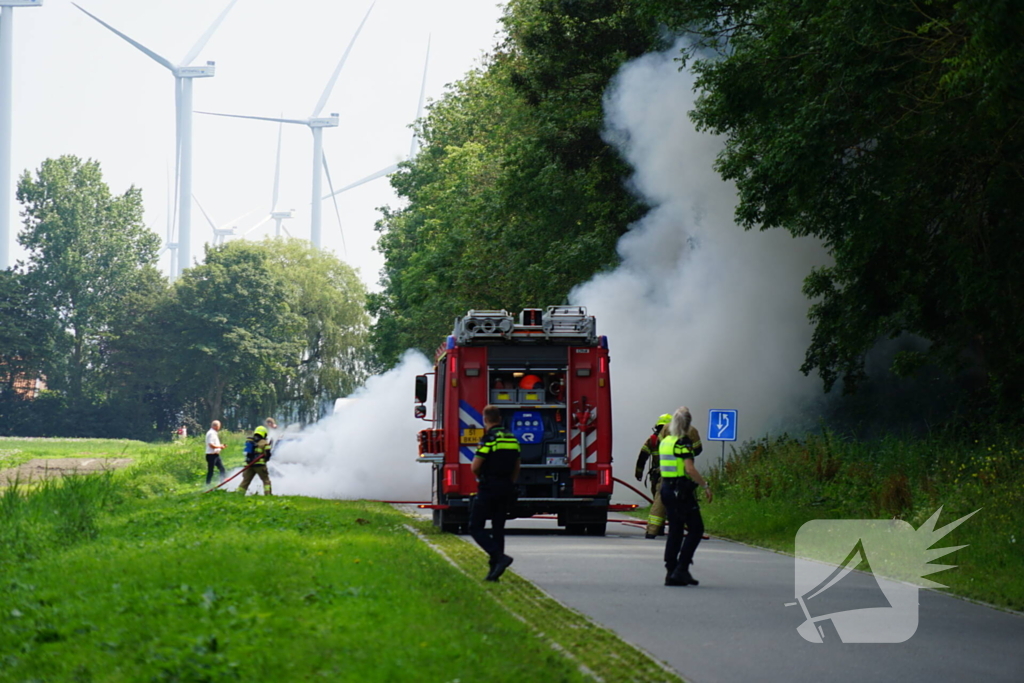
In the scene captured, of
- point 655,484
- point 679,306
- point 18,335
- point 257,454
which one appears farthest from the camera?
point 18,335

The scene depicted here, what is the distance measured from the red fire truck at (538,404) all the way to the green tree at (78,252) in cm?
7777

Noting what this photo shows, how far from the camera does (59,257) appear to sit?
9675cm

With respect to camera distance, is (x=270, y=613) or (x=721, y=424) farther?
(x=721, y=424)

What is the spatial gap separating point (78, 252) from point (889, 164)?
86427mm

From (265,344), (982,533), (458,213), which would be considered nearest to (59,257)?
(265,344)

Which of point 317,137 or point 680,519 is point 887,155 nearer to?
point 680,519

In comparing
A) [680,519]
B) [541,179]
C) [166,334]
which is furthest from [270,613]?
[166,334]

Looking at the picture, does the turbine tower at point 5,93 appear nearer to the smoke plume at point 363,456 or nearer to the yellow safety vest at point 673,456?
the smoke plume at point 363,456

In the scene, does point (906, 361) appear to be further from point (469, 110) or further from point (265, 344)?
point (265, 344)

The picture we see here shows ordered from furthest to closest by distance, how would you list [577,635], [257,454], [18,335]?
[18,335] < [257,454] < [577,635]

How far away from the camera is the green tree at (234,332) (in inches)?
3497

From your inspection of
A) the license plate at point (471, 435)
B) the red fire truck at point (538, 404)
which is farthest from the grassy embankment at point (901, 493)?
the license plate at point (471, 435)

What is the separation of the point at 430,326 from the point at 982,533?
3414 cm

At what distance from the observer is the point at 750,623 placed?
10.5 metres
